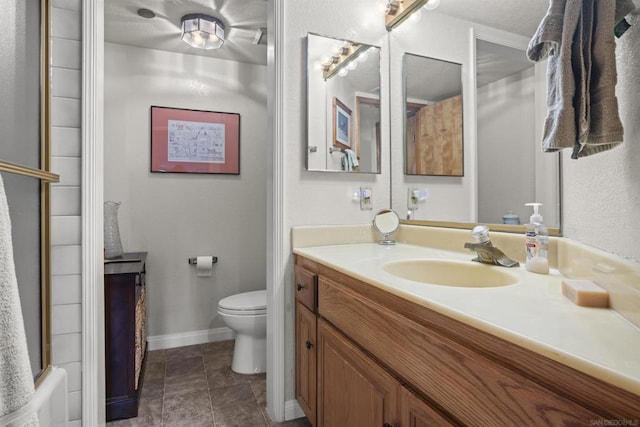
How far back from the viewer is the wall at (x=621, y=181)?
61 cm

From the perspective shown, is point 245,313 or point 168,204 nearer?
point 245,313

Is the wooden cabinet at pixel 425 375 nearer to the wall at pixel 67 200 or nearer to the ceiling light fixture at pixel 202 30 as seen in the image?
the wall at pixel 67 200

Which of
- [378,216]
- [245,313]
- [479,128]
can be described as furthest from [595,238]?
[245,313]

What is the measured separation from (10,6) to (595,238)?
1588 millimetres

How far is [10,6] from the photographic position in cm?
86

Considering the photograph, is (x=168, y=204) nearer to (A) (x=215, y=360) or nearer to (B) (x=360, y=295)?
(A) (x=215, y=360)

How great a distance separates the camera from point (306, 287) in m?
1.43

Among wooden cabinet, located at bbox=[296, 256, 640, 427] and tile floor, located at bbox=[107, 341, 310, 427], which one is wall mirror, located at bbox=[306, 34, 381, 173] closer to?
wooden cabinet, located at bbox=[296, 256, 640, 427]

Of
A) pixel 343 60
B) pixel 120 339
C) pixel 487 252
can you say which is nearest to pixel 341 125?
pixel 343 60

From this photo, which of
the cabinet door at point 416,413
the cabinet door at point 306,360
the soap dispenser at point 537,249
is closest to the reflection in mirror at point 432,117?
the soap dispenser at point 537,249

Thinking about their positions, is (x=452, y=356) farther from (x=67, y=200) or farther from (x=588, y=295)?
(x=67, y=200)

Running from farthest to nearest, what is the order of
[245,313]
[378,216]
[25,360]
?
[245,313] → [378,216] → [25,360]

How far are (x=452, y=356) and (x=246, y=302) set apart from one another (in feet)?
5.56

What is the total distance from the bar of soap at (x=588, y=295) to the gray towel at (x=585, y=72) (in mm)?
294
